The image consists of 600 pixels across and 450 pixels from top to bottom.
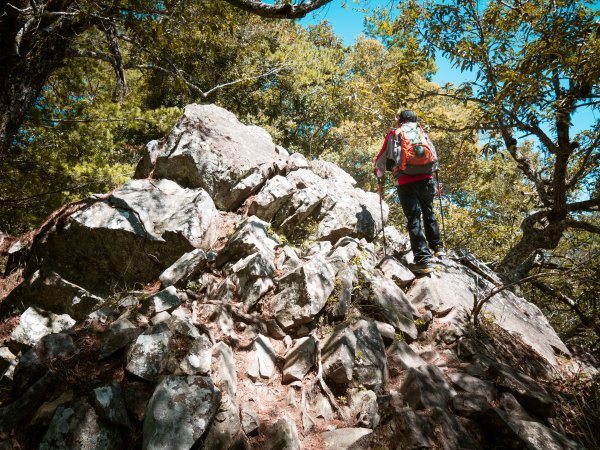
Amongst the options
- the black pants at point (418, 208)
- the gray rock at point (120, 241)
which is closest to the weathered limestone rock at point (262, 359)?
the gray rock at point (120, 241)

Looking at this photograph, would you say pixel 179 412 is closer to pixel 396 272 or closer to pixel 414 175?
pixel 396 272

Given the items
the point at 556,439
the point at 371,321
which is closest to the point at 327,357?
the point at 371,321

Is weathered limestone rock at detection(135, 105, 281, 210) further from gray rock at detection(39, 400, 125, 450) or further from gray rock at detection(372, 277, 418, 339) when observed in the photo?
gray rock at detection(39, 400, 125, 450)

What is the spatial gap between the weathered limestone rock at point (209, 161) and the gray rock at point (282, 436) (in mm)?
4590

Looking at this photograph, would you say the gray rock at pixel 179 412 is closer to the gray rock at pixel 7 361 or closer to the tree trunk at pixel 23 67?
the gray rock at pixel 7 361

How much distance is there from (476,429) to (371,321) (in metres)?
1.40

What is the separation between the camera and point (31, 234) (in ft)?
20.2

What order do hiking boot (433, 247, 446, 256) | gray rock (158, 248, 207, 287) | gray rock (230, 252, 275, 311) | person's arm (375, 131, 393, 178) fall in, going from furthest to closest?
1. hiking boot (433, 247, 446, 256)
2. person's arm (375, 131, 393, 178)
3. gray rock (158, 248, 207, 287)
4. gray rock (230, 252, 275, 311)

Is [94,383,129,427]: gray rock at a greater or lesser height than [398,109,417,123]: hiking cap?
lesser

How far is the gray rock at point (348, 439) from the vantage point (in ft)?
8.54

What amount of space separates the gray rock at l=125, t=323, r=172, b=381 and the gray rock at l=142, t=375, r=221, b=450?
0.24 metres

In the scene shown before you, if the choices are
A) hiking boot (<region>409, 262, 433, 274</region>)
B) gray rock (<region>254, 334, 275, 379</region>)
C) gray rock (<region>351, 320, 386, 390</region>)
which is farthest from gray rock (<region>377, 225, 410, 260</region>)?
gray rock (<region>254, 334, 275, 379</region>)

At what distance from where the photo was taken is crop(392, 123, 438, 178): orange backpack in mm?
4926

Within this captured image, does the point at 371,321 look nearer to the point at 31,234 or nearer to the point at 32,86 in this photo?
the point at 32,86
